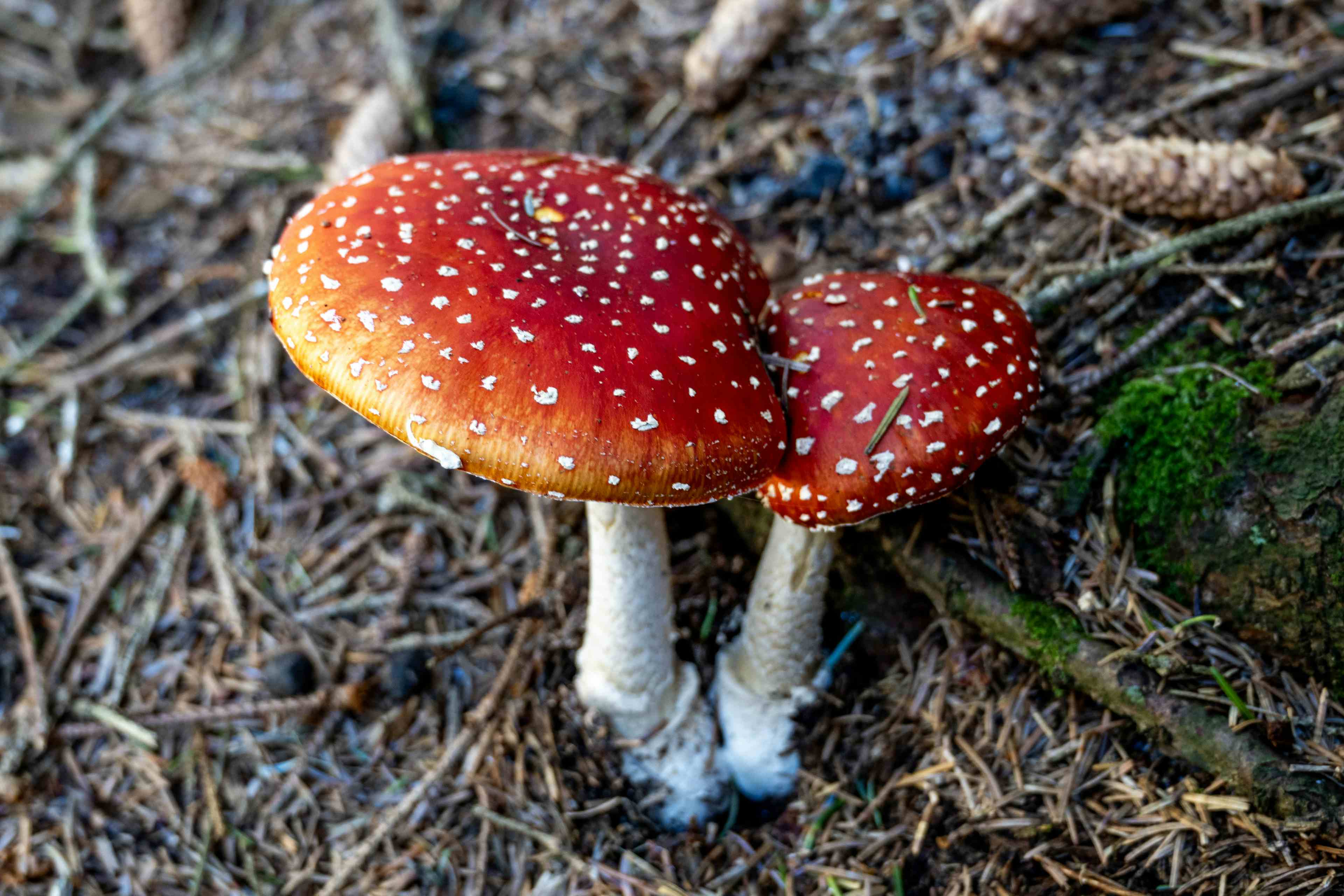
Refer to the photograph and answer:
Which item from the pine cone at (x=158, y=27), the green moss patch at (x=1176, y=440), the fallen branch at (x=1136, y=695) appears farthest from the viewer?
the pine cone at (x=158, y=27)

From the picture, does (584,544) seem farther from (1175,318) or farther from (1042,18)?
(1042,18)

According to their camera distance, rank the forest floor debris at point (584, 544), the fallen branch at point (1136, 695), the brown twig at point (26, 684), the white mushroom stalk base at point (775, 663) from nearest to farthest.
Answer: the fallen branch at point (1136, 695)
the forest floor debris at point (584, 544)
the white mushroom stalk base at point (775, 663)
the brown twig at point (26, 684)

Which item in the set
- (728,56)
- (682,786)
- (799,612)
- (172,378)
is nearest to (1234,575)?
(799,612)

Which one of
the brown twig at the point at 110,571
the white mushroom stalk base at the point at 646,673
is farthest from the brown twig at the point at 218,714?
the white mushroom stalk base at the point at 646,673

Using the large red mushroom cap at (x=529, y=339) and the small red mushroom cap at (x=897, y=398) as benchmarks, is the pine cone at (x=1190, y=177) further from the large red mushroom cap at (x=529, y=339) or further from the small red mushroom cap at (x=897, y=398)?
the large red mushroom cap at (x=529, y=339)

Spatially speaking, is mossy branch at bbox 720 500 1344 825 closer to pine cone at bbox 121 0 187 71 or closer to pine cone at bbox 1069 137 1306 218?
pine cone at bbox 1069 137 1306 218

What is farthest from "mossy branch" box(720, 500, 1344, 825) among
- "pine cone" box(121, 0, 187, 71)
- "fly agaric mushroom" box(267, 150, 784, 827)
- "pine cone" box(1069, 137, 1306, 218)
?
"pine cone" box(121, 0, 187, 71)

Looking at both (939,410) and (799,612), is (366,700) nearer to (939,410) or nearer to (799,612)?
(799,612)
